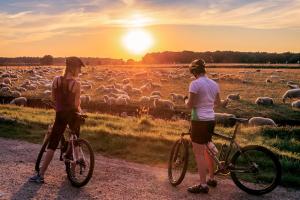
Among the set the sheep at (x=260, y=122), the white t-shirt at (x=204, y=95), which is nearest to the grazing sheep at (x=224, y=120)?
the sheep at (x=260, y=122)

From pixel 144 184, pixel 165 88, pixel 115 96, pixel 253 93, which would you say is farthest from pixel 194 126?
pixel 165 88

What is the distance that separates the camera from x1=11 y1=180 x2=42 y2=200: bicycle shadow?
7841mm

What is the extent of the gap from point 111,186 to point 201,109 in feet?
7.66

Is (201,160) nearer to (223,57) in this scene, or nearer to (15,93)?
(15,93)

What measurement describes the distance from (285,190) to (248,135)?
841cm

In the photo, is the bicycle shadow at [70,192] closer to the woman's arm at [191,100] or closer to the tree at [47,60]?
the woman's arm at [191,100]

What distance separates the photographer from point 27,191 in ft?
26.7

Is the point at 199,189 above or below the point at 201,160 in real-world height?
below

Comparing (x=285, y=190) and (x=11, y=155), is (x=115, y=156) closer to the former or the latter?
(x=11, y=155)

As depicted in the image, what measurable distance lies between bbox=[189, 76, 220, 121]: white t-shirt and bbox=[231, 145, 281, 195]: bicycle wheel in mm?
932

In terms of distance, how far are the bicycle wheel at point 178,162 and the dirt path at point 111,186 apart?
0.17 metres

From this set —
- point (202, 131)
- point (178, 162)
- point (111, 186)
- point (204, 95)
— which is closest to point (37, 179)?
point (111, 186)

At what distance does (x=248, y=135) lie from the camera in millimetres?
17062

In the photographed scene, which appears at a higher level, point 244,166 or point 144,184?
point 244,166
